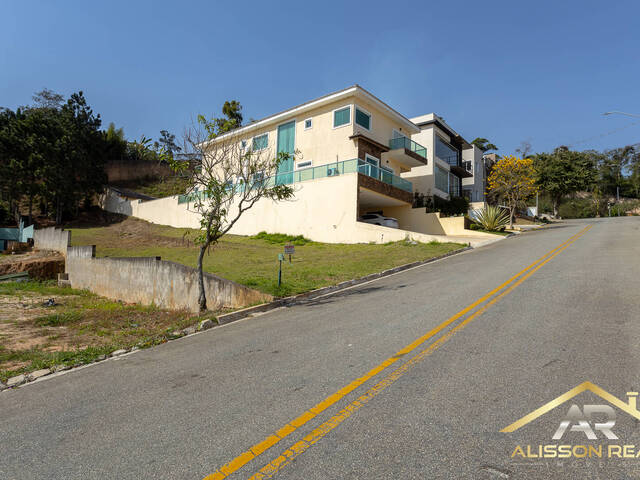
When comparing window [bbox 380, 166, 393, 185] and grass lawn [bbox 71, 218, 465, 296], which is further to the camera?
window [bbox 380, 166, 393, 185]

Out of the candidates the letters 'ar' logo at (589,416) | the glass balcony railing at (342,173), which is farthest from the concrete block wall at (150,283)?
the glass balcony railing at (342,173)

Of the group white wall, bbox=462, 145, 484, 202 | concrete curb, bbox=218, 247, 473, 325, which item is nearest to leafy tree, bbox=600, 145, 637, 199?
white wall, bbox=462, 145, 484, 202

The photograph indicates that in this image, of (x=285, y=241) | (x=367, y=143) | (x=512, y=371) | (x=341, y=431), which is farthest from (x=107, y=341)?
(x=367, y=143)

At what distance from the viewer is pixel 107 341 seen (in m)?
8.35

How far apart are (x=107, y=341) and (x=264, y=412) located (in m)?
6.39

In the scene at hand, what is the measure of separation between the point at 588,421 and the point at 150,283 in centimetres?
1273

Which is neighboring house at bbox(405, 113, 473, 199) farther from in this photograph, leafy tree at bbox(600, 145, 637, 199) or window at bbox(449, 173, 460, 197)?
leafy tree at bbox(600, 145, 637, 199)

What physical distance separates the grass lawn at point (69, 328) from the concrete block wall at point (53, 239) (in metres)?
5.20

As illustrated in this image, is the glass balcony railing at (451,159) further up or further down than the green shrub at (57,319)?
further up

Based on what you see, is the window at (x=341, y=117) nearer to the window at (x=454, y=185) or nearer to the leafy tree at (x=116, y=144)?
the window at (x=454, y=185)

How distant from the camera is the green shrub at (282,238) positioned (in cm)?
2448

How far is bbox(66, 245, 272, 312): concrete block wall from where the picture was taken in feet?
33.5

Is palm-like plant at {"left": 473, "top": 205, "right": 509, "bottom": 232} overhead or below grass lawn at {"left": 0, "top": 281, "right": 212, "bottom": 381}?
overhead

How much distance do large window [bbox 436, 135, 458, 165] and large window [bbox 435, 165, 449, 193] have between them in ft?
6.45
